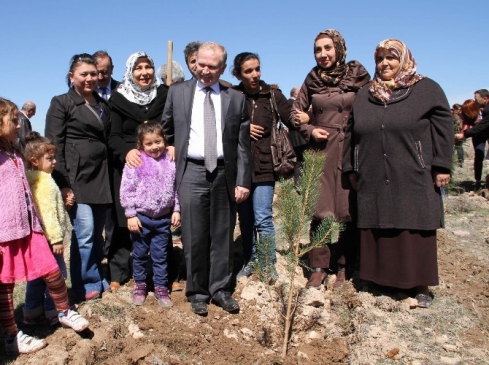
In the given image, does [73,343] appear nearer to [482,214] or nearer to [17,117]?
[17,117]

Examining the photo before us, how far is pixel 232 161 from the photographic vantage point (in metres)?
3.85

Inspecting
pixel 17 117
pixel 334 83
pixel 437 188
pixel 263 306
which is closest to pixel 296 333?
pixel 263 306

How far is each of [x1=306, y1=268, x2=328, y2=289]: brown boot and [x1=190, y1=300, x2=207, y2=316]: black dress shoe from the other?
1055 millimetres

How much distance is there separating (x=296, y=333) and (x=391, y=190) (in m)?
1.43

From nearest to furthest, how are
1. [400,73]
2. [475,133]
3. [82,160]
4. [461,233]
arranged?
1. [82,160]
2. [400,73]
3. [461,233]
4. [475,133]

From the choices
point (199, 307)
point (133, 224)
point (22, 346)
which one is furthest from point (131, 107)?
point (22, 346)

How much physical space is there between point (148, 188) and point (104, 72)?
1606 millimetres

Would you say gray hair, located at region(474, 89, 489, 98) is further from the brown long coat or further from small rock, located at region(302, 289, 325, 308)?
small rock, located at region(302, 289, 325, 308)

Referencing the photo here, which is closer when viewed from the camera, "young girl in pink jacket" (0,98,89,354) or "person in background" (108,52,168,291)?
"young girl in pink jacket" (0,98,89,354)

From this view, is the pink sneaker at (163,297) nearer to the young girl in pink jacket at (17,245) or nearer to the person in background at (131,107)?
the person in background at (131,107)

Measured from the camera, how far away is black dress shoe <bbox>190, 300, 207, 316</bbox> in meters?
3.83

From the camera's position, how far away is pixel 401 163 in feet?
13.1

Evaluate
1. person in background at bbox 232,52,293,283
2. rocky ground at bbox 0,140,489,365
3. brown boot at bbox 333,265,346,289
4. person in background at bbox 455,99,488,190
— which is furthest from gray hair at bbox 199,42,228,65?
person in background at bbox 455,99,488,190

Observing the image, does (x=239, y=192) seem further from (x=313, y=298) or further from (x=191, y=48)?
(x=191, y=48)
